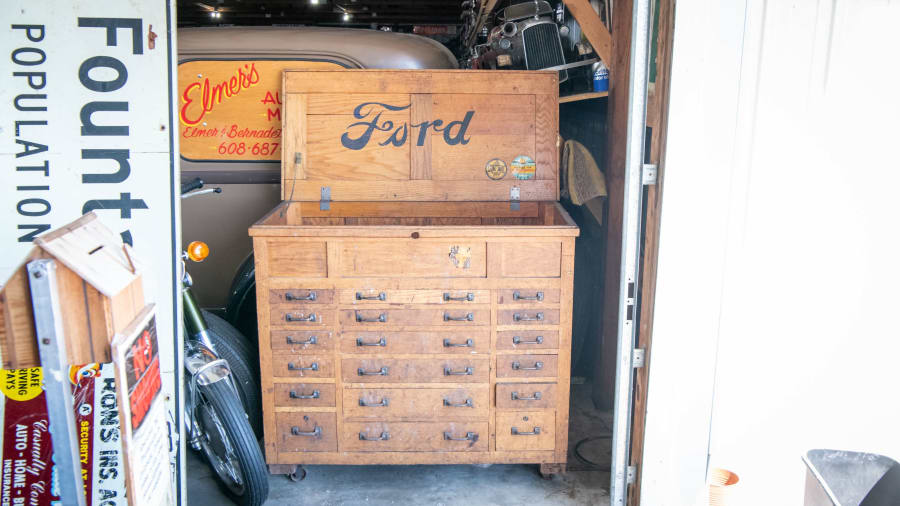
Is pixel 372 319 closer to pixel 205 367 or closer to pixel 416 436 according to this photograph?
pixel 416 436

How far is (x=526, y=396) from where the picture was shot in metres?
2.83

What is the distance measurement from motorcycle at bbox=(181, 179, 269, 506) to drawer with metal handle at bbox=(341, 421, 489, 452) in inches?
16.3

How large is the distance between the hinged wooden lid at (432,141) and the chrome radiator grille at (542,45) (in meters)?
0.57

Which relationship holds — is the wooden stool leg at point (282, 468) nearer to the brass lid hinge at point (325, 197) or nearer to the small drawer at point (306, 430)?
the small drawer at point (306, 430)

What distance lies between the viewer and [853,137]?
220 cm

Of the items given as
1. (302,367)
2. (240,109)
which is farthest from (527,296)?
(240,109)

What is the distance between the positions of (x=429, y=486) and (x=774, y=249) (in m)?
1.75

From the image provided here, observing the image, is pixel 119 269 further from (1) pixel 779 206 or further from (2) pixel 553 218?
(2) pixel 553 218

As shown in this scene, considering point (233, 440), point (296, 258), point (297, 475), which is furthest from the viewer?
point (297, 475)

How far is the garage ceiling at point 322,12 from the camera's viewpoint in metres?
11.5

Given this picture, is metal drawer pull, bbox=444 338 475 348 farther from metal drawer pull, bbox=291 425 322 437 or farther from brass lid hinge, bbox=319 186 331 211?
brass lid hinge, bbox=319 186 331 211

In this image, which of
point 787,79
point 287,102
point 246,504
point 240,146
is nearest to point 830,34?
point 787,79

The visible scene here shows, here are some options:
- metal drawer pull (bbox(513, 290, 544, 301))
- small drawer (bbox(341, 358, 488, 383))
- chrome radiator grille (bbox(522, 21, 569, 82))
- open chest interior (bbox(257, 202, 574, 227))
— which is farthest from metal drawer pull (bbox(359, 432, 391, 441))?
chrome radiator grille (bbox(522, 21, 569, 82))

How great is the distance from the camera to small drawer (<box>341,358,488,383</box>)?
2.82 meters
